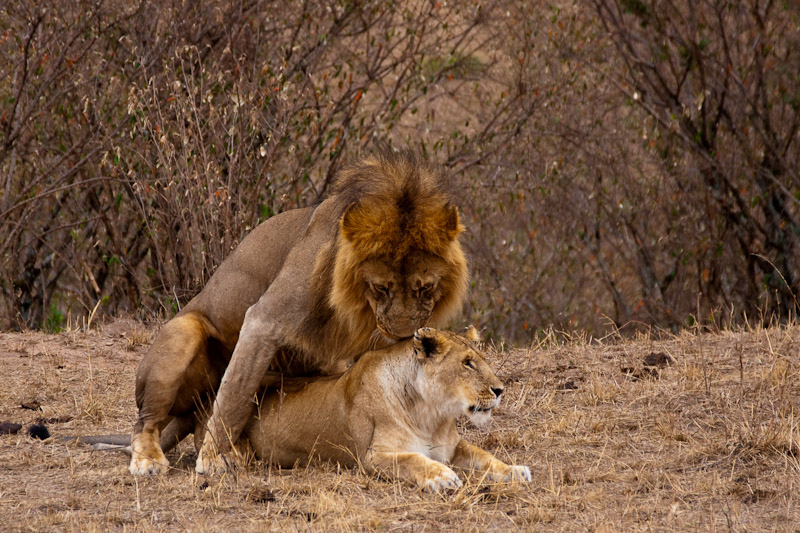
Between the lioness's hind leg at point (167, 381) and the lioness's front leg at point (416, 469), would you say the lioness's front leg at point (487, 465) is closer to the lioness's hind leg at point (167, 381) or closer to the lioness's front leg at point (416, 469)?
the lioness's front leg at point (416, 469)

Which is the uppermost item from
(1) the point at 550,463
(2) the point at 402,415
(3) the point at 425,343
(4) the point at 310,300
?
(4) the point at 310,300

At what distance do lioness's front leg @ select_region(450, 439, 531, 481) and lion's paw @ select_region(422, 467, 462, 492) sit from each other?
0.18 metres

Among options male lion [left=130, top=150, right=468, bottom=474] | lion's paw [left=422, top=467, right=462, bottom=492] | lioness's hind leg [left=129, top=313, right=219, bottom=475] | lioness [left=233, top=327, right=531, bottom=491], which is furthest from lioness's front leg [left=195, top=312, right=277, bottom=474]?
lion's paw [left=422, top=467, right=462, bottom=492]

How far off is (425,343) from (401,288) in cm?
25

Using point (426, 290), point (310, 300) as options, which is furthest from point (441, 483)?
point (310, 300)

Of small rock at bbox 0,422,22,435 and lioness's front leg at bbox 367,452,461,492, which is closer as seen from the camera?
lioness's front leg at bbox 367,452,461,492

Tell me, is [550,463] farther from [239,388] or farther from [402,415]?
[239,388]

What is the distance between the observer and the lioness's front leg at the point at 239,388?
4.82 m

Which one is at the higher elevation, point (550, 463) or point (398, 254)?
point (398, 254)

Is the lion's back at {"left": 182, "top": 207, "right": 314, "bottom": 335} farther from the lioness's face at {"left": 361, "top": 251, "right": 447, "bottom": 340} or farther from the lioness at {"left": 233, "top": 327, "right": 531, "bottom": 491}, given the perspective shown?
the lioness's face at {"left": 361, "top": 251, "right": 447, "bottom": 340}

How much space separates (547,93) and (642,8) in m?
1.27

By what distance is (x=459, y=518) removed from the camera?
3.92m

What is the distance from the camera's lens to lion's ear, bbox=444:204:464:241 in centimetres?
461

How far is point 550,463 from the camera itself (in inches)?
181
